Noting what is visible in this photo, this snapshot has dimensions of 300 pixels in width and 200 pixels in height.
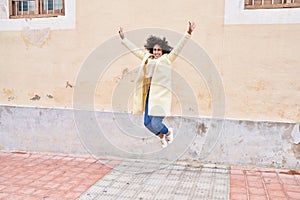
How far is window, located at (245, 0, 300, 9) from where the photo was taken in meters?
4.65

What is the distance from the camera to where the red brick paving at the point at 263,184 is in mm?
3953

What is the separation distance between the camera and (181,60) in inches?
200

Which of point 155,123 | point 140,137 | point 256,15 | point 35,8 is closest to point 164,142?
point 155,123

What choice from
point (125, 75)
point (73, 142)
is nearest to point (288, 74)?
point (125, 75)

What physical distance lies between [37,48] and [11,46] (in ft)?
1.81

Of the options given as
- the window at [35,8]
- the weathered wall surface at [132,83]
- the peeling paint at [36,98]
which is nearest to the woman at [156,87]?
the weathered wall surface at [132,83]

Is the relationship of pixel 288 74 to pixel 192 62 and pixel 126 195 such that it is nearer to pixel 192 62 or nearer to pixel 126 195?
pixel 192 62

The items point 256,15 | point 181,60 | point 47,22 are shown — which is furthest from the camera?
point 47,22

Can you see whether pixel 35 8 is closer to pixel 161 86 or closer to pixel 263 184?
pixel 161 86

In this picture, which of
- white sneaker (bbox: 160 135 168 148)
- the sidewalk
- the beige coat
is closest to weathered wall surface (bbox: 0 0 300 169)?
the sidewalk

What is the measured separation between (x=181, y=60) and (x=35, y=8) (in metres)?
2.92

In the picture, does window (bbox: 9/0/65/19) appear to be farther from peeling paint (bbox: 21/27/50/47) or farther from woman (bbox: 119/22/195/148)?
woman (bbox: 119/22/195/148)

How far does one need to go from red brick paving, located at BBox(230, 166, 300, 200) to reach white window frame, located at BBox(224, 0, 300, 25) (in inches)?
90.8

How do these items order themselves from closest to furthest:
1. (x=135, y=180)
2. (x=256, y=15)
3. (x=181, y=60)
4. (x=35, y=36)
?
(x=135, y=180)
(x=256, y=15)
(x=181, y=60)
(x=35, y=36)
